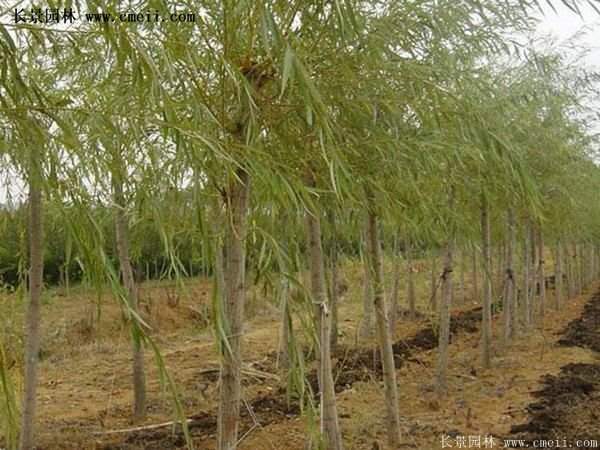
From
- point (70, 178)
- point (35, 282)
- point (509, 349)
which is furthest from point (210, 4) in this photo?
point (509, 349)

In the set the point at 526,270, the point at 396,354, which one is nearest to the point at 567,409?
the point at 396,354

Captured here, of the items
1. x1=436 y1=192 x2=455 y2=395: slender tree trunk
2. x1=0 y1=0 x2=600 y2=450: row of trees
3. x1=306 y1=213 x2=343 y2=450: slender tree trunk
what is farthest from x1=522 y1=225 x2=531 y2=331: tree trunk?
x1=306 y1=213 x2=343 y2=450: slender tree trunk

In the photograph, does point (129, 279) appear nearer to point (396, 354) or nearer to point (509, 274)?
point (396, 354)

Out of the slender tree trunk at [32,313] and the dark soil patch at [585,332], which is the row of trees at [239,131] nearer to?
the slender tree trunk at [32,313]

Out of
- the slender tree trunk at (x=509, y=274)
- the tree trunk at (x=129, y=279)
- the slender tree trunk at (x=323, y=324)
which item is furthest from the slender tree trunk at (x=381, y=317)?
the slender tree trunk at (x=509, y=274)

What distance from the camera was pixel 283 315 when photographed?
170cm

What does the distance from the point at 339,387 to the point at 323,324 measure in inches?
121

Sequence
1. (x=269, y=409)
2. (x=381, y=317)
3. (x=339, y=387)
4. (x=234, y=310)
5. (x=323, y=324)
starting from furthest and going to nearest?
(x=339, y=387), (x=269, y=409), (x=381, y=317), (x=323, y=324), (x=234, y=310)

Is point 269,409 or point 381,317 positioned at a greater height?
point 381,317

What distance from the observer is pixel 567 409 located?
4633mm

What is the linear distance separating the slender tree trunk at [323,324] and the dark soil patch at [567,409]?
1.62 meters

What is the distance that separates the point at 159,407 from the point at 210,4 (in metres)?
4.20

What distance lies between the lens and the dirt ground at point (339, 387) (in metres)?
4.28

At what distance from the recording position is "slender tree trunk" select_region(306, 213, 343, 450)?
2736mm
